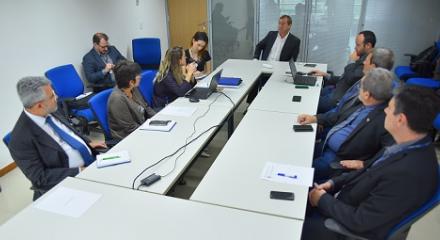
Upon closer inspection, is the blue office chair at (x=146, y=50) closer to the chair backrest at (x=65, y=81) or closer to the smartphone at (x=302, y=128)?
the chair backrest at (x=65, y=81)

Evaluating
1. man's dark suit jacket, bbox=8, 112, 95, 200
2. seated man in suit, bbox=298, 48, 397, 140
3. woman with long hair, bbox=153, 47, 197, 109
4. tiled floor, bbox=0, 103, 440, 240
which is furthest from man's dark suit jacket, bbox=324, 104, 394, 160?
man's dark suit jacket, bbox=8, 112, 95, 200

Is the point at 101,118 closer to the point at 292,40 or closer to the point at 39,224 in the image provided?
the point at 39,224

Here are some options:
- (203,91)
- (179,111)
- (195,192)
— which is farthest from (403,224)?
(203,91)

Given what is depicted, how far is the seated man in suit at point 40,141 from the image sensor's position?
1.97 meters

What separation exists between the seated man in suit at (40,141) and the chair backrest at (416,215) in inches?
73.8

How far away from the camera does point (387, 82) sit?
2.12 m

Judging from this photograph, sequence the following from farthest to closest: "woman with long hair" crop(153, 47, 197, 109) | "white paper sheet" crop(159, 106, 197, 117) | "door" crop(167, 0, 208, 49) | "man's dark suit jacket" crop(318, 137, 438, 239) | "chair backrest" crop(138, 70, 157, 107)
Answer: "door" crop(167, 0, 208, 49)
"chair backrest" crop(138, 70, 157, 107)
"woman with long hair" crop(153, 47, 197, 109)
"white paper sheet" crop(159, 106, 197, 117)
"man's dark suit jacket" crop(318, 137, 438, 239)

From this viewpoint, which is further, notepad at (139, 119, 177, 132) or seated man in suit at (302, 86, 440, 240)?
notepad at (139, 119, 177, 132)

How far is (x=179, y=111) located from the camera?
2.86m

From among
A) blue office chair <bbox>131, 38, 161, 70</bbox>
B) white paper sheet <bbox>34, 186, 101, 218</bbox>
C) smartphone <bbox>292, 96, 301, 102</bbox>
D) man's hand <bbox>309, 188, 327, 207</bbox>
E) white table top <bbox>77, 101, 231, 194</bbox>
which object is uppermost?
blue office chair <bbox>131, 38, 161, 70</bbox>

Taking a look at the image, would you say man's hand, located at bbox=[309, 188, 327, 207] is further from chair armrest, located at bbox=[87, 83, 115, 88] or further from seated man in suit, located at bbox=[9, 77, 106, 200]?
chair armrest, located at bbox=[87, 83, 115, 88]

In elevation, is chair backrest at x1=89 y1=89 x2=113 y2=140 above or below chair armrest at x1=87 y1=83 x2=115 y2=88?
above

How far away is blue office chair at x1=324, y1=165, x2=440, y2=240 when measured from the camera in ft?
4.75

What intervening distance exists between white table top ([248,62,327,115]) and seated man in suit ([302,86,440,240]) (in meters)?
1.26
